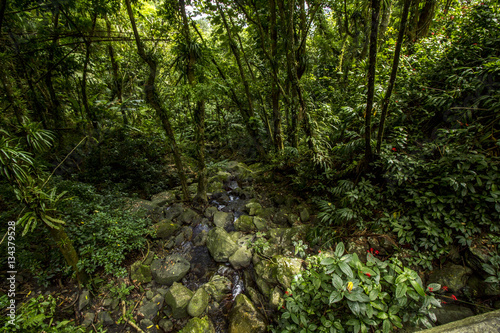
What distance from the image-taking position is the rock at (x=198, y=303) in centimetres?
265

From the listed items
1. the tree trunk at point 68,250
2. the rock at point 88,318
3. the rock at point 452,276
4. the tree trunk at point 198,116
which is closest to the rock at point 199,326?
the rock at point 88,318

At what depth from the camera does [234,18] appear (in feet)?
18.0

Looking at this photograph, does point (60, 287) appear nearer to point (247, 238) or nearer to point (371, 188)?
point (247, 238)

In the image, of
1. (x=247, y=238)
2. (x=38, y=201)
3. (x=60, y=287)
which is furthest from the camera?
(x=247, y=238)

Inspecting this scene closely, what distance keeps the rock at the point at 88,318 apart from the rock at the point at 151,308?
1.76 ft

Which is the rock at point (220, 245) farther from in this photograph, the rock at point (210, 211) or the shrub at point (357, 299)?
the shrub at point (357, 299)

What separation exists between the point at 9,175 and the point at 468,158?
16.9ft

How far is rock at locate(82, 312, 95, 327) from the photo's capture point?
7.89 feet

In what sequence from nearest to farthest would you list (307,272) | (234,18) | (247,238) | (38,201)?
1. (38,201)
2. (307,272)
3. (247,238)
4. (234,18)

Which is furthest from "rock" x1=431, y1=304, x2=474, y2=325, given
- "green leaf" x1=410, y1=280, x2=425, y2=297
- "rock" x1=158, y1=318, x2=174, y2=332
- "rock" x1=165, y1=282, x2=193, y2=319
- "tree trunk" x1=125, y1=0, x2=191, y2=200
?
"tree trunk" x1=125, y1=0, x2=191, y2=200

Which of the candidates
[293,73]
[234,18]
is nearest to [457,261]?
[293,73]

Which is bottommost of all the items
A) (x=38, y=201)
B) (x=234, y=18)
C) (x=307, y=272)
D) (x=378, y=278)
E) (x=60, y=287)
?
(x=60, y=287)

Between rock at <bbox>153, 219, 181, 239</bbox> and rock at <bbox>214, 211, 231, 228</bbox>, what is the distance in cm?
85

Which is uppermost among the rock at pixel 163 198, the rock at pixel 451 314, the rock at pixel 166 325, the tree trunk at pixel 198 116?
the tree trunk at pixel 198 116
